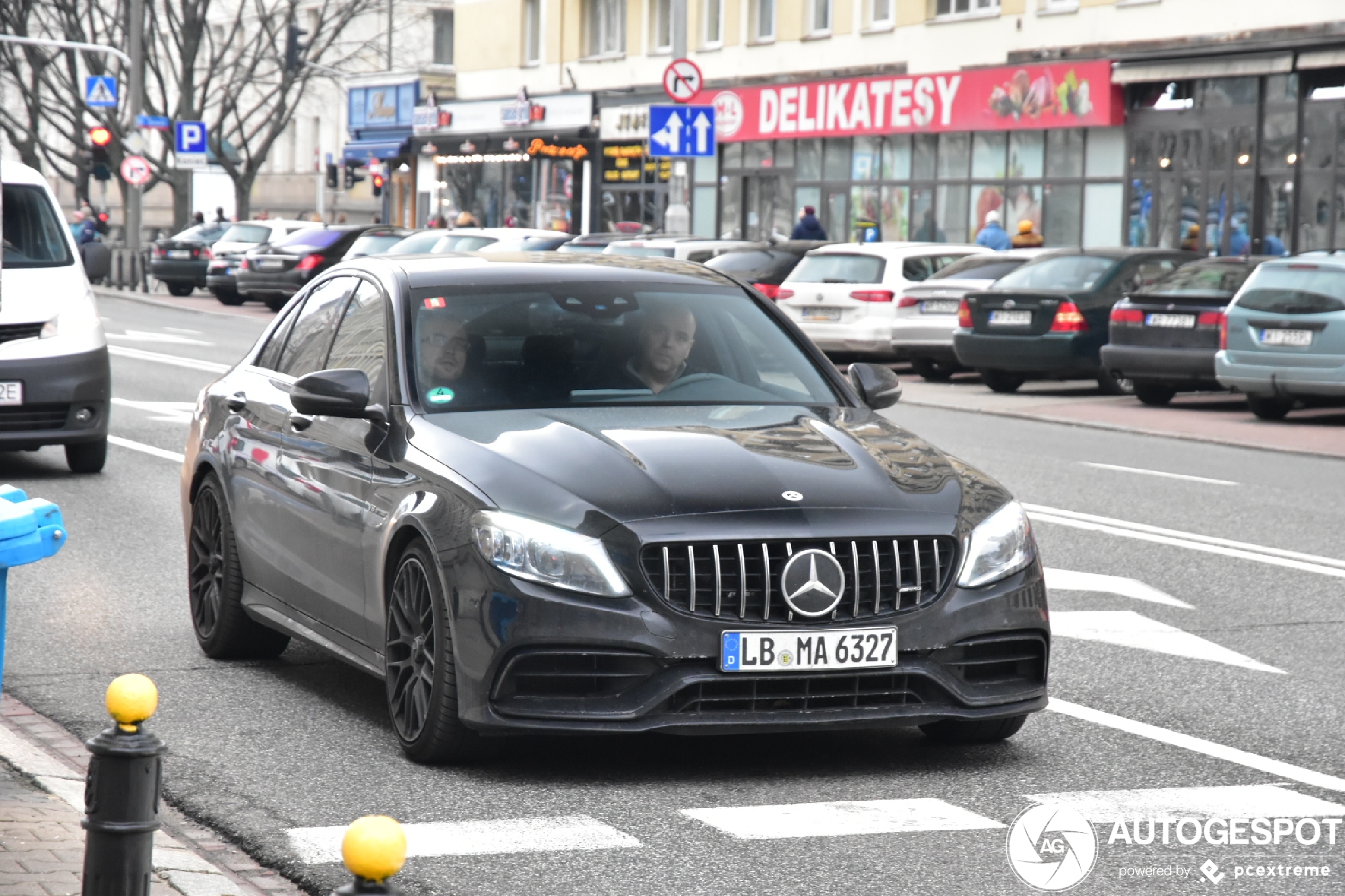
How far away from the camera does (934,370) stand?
2608 cm

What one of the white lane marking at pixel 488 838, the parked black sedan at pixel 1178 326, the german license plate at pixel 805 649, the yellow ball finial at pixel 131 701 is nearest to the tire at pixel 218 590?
the white lane marking at pixel 488 838

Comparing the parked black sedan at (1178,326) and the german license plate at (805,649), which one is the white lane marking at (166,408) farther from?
the german license plate at (805,649)

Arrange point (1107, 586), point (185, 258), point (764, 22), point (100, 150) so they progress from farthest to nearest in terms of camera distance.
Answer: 1. point (100, 150)
2. point (764, 22)
3. point (185, 258)
4. point (1107, 586)

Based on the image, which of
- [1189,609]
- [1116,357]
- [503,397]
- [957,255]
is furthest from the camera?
[957,255]

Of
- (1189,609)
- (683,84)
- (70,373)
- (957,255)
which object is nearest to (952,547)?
(1189,609)

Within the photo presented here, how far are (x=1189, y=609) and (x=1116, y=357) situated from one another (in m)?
12.5

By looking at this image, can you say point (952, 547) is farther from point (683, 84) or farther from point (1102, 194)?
point (1102, 194)

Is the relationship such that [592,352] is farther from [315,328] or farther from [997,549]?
[997,549]

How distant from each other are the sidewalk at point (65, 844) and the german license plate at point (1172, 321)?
53.0 feet

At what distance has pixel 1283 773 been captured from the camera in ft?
20.9

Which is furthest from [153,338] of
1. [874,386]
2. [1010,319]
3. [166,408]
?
[874,386]

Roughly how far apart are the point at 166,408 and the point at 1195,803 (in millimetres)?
14305

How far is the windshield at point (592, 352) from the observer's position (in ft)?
22.9

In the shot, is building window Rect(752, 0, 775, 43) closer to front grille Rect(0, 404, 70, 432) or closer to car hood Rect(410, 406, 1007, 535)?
front grille Rect(0, 404, 70, 432)
